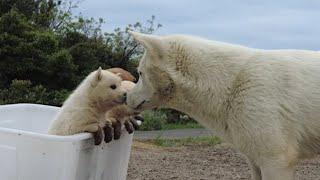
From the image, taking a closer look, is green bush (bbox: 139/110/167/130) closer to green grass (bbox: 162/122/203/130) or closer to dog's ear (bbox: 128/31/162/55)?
green grass (bbox: 162/122/203/130)

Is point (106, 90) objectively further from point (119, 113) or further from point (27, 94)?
point (27, 94)

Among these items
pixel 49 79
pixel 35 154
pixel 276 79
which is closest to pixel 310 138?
pixel 276 79

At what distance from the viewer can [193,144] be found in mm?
10711

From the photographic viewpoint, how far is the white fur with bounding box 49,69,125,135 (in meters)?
5.15

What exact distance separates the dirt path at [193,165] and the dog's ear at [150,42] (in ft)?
9.31

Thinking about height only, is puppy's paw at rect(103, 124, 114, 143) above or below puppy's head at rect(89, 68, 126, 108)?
below

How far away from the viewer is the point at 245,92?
4.67 metres

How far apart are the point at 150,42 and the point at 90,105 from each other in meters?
0.89

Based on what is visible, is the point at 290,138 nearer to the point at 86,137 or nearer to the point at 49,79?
the point at 86,137

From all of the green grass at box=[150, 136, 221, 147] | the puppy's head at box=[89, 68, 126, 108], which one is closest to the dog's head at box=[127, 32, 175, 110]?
the puppy's head at box=[89, 68, 126, 108]

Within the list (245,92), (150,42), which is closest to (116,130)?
(150,42)

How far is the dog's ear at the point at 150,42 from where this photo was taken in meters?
4.76

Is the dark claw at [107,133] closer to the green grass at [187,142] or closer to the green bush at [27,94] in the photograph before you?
the green grass at [187,142]

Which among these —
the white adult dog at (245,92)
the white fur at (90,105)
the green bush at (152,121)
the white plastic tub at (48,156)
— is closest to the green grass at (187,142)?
the green bush at (152,121)
